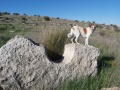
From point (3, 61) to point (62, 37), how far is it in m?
4.58

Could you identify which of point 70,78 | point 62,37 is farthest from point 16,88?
point 62,37

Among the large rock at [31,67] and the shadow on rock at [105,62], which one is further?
the shadow on rock at [105,62]

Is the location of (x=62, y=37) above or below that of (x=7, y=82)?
above

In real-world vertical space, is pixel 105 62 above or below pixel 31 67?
below

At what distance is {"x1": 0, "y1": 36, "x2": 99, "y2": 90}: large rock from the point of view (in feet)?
28.2

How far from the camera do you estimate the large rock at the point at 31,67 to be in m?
8.59

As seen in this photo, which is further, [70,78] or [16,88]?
[70,78]

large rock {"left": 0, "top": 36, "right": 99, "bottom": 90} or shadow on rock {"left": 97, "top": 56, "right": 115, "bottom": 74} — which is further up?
large rock {"left": 0, "top": 36, "right": 99, "bottom": 90}

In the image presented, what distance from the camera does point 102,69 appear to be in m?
10.7

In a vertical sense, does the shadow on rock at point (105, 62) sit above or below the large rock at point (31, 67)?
below

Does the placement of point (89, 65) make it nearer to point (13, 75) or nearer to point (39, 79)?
point (39, 79)

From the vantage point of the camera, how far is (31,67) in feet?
29.1

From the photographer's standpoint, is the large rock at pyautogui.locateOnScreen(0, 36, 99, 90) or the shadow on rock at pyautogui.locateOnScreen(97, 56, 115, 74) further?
the shadow on rock at pyautogui.locateOnScreen(97, 56, 115, 74)

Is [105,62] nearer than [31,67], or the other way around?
[31,67]
